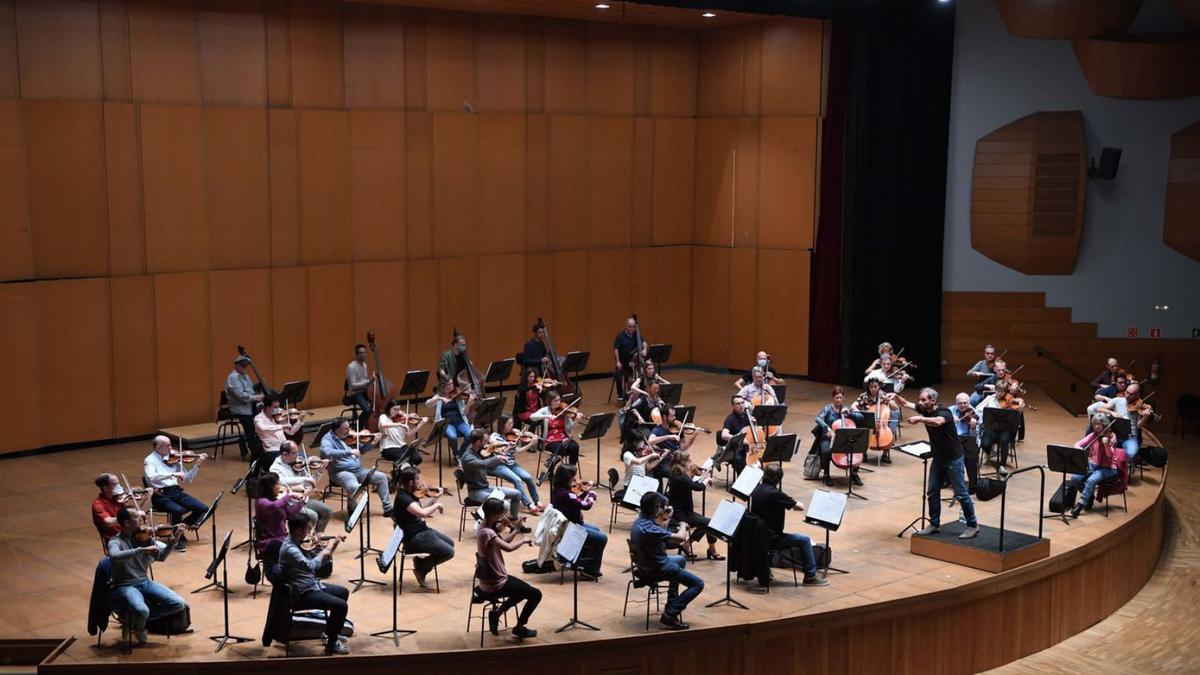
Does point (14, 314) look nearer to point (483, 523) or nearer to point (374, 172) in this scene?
point (374, 172)

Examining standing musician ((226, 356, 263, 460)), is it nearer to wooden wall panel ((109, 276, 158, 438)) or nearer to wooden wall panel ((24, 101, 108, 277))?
wooden wall panel ((109, 276, 158, 438))

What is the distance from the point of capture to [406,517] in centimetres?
1059

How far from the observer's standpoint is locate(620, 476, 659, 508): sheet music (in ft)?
37.3

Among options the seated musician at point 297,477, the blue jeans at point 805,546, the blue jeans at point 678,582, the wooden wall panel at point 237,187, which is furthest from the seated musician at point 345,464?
the wooden wall panel at point 237,187

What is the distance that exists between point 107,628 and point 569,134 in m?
11.8

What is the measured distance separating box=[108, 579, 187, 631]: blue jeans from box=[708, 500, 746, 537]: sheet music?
406cm

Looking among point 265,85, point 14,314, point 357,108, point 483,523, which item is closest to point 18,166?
point 14,314

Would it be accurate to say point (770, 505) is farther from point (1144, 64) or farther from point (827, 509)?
point (1144, 64)

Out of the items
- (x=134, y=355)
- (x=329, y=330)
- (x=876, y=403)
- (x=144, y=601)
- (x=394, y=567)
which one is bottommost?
(x=144, y=601)

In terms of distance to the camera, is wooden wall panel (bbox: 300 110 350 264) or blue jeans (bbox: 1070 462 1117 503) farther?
wooden wall panel (bbox: 300 110 350 264)

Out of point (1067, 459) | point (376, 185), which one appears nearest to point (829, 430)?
point (1067, 459)

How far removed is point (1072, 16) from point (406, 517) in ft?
42.5

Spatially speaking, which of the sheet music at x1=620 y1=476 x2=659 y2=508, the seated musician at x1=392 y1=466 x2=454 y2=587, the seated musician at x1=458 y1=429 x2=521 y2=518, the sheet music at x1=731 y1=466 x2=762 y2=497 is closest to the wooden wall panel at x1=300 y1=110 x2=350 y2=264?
the seated musician at x1=458 y1=429 x2=521 y2=518

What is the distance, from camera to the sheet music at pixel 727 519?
1034cm
